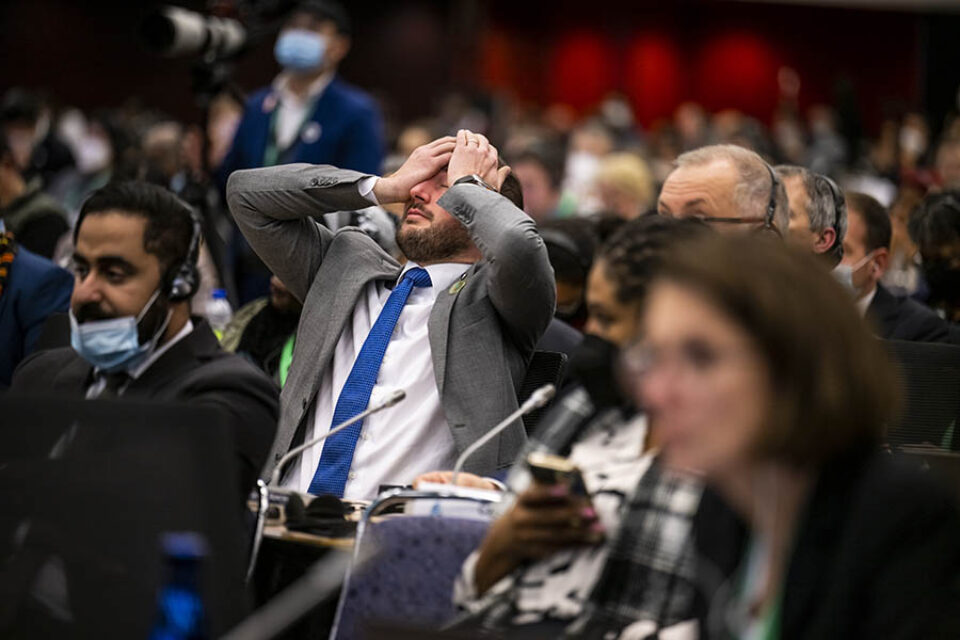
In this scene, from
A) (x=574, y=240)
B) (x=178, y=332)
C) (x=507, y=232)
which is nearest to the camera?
(x=178, y=332)

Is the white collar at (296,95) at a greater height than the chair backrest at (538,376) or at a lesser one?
greater

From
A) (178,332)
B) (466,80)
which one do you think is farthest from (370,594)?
(466,80)

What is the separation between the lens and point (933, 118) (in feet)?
47.3

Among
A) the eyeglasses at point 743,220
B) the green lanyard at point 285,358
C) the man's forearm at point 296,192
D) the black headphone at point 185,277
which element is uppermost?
the eyeglasses at point 743,220

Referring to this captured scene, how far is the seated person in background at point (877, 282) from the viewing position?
347 centimetres

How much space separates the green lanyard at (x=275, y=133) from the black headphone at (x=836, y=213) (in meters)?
2.59

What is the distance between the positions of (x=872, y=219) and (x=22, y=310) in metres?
2.31

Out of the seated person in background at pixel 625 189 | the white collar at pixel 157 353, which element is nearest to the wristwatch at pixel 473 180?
the white collar at pixel 157 353

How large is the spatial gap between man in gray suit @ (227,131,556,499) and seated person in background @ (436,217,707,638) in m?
0.95

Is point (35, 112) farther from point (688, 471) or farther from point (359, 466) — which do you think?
point (688, 471)

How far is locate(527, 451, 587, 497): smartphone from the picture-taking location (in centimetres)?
163

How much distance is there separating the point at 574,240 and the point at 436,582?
2.32 metres

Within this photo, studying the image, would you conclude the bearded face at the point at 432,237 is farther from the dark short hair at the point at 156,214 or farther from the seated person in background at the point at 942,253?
the seated person in background at the point at 942,253

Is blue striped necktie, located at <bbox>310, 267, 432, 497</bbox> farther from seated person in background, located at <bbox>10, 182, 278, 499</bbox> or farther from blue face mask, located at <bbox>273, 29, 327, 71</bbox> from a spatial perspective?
blue face mask, located at <bbox>273, 29, 327, 71</bbox>
